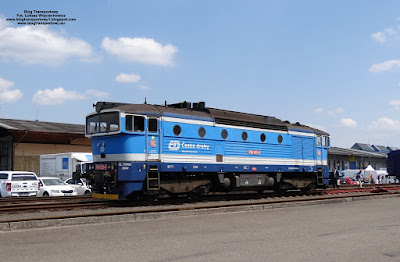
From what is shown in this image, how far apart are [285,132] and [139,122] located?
9.14 meters

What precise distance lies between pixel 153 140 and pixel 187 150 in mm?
1777

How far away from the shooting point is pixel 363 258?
24.6 feet

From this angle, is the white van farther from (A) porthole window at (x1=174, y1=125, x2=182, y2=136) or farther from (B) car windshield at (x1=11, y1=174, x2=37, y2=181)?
(A) porthole window at (x1=174, y1=125, x2=182, y2=136)

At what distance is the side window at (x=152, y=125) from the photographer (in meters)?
16.0

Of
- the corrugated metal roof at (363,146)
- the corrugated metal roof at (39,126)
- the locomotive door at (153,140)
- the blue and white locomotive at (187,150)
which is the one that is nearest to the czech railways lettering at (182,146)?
the blue and white locomotive at (187,150)

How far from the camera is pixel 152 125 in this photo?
1605 centimetres

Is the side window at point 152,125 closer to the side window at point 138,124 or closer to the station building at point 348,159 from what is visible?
the side window at point 138,124

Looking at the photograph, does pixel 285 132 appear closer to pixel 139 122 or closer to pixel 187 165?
pixel 187 165

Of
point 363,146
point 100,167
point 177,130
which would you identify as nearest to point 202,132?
point 177,130

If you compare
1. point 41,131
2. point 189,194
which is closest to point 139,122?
point 189,194

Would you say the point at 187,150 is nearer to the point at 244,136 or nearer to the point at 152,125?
the point at 152,125

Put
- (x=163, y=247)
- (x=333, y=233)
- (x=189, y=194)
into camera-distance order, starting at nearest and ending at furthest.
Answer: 1. (x=163, y=247)
2. (x=333, y=233)
3. (x=189, y=194)

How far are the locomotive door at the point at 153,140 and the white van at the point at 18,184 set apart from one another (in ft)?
31.9

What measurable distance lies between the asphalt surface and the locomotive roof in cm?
516
